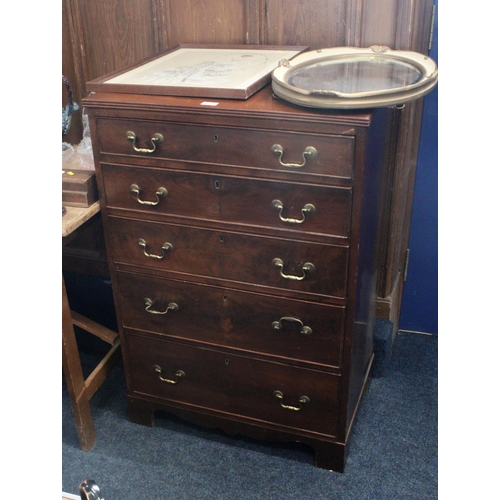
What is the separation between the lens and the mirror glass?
5.59ft

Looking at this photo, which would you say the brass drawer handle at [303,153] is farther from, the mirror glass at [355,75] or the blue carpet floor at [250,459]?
the blue carpet floor at [250,459]

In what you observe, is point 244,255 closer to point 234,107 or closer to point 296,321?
point 296,321

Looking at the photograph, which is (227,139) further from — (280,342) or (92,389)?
(92,389)

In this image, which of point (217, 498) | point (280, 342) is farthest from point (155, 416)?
point (280, 342)

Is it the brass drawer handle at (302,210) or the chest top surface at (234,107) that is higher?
the chest top surface at (234,107)

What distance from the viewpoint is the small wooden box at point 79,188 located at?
196 cm

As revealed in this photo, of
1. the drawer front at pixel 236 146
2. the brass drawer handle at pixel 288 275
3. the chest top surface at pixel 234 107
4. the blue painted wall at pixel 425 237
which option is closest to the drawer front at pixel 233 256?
the brass drawer handle at pixel 288 275

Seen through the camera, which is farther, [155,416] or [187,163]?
[155,416]

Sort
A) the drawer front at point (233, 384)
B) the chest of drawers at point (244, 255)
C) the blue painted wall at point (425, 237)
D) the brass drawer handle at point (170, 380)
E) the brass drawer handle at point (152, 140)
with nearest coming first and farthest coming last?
the chest of drawers at point (244, 255)
the brass drawer handle at point (152, 140)
the drawer front at point (233, 384)
the brass drawer handle at point (170, 380)
the blue painted wall at point (425, 237)

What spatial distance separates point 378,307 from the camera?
2.59 meters

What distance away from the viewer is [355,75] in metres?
1.81

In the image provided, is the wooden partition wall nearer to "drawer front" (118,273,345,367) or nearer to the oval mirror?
the oval mirror

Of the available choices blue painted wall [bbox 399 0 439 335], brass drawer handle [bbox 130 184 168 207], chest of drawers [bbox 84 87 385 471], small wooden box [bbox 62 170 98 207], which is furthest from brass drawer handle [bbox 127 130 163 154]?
blue painted wall [bbox 399 0 439 335]

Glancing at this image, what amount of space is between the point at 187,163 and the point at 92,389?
37.8 inches
